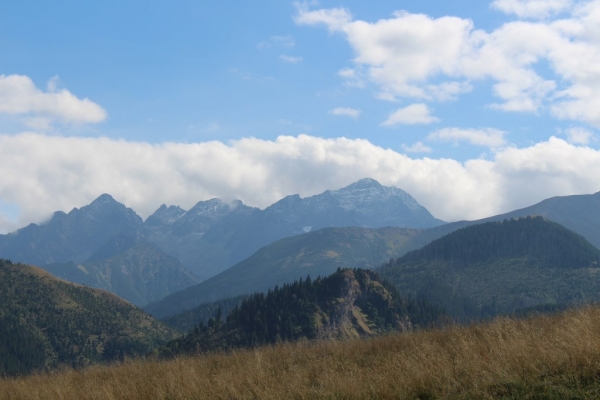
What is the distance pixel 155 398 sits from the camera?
59.7 ft

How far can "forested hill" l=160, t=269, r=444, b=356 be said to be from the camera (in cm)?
10531

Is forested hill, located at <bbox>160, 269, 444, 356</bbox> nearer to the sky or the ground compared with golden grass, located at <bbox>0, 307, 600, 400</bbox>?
A: nearer to the ground

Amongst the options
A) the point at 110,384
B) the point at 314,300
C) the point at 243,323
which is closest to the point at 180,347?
the point at 243,323

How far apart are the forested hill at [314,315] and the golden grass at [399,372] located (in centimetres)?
7625

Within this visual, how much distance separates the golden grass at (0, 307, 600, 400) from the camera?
14062 millimetres

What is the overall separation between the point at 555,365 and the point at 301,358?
1049cm

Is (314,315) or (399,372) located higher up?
(399,372)

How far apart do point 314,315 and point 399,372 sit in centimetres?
9630

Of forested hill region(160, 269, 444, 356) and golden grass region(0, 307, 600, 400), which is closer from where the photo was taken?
golden grass region(0, 307, 600, 400)

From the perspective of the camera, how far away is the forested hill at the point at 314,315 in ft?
346

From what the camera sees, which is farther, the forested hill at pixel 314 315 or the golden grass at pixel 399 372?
the forested hill at pixel 314 315

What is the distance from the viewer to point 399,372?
16281 mm

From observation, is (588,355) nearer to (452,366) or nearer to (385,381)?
(452,366)

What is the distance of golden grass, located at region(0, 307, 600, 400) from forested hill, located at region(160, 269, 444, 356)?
250ft
